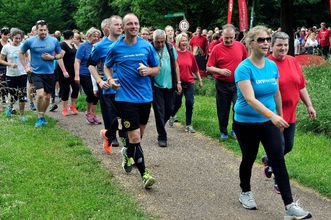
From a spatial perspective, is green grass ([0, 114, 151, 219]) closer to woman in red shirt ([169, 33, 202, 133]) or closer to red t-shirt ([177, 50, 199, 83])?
woman in red shirt ([169, 33, 202, 133])

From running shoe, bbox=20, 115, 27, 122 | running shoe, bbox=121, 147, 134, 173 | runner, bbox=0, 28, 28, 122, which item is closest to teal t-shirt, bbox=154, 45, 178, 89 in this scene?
running shoe, bbox=121, 147, 134, 173

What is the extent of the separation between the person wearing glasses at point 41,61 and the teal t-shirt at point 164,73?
277 cm

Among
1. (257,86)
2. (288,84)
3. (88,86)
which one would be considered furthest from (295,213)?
(88,86)

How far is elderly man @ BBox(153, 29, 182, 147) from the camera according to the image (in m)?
9.23

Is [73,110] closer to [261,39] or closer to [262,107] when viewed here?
[261,39]

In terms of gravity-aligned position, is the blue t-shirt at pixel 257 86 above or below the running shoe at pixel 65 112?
above

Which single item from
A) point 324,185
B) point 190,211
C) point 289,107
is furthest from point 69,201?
point 324,185

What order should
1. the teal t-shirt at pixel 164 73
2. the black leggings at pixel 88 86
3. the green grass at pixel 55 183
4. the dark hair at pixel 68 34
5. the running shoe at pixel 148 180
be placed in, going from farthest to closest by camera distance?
the dark hair at pixel 68 34 → the black leggings at pixel 88 86 → the teal t-shirt at pixel 164 73 → the running shoe at pixel 148 180 → the green grass at pixel 55 183

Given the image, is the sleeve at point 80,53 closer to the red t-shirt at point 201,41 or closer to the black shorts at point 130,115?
the black shorts at point 130,115

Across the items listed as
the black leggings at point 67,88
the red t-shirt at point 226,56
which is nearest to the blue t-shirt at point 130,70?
the red t-shirt at point 226,56

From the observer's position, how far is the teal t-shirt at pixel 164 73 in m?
9.35

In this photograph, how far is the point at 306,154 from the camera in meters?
8.48

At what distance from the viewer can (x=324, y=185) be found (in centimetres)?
688

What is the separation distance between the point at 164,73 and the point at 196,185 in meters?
2.96
